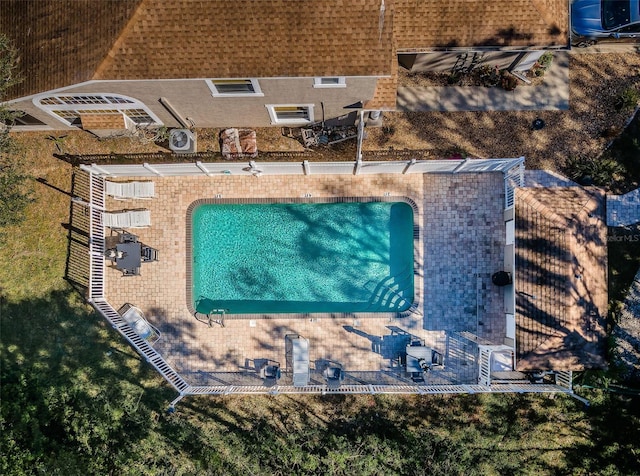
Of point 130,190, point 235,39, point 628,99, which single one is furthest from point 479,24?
point 130,190

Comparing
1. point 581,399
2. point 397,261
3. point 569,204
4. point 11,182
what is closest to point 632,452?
point 581,399

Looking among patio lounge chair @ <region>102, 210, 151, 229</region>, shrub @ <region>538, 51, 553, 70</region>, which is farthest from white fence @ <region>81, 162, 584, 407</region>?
shrub @ <region>538, 51, 553, 70</region>

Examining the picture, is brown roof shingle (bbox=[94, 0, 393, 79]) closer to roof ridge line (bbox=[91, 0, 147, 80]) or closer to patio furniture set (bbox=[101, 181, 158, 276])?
roof ridge line (bbox=[91, 0, 147, 80])

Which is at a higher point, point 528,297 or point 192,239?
point 192,239

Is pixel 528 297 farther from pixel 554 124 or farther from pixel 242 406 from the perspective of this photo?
pixel 242 406

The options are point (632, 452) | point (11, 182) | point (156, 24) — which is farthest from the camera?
point (632, 452)

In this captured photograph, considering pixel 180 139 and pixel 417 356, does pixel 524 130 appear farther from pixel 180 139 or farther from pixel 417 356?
pixel 180 139

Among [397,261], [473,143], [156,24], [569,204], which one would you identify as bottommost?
[397,261]
